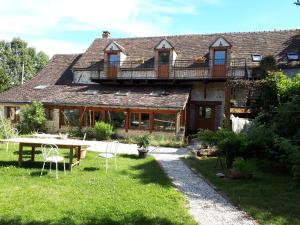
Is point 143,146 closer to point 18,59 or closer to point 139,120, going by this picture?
point 139,120

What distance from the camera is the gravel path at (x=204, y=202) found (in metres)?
6.18

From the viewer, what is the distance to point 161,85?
2406cm

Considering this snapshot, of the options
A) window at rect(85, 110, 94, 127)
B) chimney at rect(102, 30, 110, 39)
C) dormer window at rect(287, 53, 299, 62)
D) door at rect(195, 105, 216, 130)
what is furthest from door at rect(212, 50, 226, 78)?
chimney at rect(102, 30, 110, 39)

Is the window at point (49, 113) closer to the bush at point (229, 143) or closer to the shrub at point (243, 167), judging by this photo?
the bush at point (229, 143)

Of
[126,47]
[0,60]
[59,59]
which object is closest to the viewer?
[126,47]

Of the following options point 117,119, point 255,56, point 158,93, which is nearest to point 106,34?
point 158,93

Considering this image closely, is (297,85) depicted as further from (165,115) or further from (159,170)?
(165,115)

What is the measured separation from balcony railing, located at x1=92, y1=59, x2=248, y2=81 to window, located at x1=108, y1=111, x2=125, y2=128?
331cm

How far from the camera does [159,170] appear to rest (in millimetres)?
11016

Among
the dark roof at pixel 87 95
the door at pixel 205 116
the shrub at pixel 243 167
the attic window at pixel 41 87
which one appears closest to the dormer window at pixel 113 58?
the dark roof at pixel 87 95

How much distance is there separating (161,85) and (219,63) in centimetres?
435

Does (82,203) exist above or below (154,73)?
below

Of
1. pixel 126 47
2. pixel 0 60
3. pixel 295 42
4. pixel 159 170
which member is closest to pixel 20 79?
pixel 0 60

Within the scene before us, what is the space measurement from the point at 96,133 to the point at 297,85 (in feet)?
40.5
